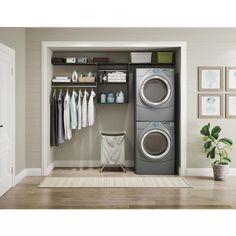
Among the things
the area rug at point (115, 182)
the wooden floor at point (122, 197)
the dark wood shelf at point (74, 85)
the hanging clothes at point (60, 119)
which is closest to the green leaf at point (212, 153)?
the wooden floor at point (122, 197)

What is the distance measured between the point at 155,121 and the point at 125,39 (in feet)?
4.58

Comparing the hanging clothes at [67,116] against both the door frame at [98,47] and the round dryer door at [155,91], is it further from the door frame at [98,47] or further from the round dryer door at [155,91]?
the round dryer door at [155,91]

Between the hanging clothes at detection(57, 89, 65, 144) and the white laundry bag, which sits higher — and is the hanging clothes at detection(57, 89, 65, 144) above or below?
above

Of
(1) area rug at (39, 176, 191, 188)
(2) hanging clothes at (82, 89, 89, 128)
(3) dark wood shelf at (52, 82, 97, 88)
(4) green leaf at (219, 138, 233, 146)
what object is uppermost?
(3) dark wood shelf at (52, 82, 97, 88)

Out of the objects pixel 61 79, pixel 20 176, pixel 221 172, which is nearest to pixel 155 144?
pixel 221 172

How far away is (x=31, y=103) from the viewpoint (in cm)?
591

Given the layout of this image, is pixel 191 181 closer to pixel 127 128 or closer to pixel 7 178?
pixel 127 128

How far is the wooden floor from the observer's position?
13.5ft

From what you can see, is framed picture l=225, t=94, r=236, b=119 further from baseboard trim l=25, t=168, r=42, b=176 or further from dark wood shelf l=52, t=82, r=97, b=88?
baseboard trim l=25, t=168, r=42, b=176

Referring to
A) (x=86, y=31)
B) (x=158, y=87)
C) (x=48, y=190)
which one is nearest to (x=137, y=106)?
(x=158, y=87)

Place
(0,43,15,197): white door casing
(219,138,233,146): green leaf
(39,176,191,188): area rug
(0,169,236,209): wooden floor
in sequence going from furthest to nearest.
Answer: (219,138,233,146): green leaf < (39,176,191,188): area rug < (0,43,15,197): white door casing < (0,169,236,209): wooden floor

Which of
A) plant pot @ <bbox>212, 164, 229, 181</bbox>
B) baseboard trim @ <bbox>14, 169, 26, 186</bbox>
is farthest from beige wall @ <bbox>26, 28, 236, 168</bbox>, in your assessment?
plant pot @ <bbox>212, 164, 229, 181</bbox>

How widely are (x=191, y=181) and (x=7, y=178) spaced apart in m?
2.63

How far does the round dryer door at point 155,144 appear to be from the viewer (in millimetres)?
6000
